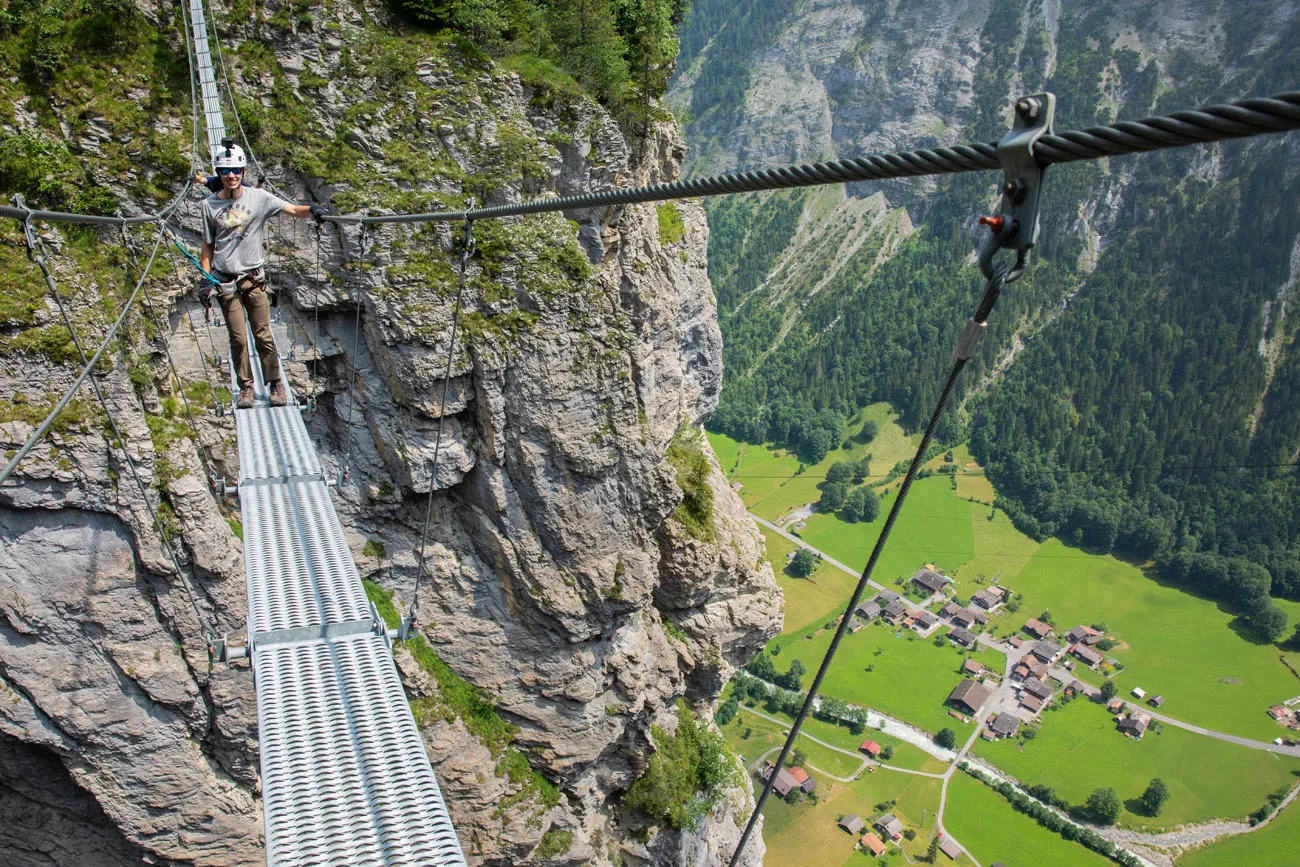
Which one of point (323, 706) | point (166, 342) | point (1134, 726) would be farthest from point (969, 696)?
point (323, 706)

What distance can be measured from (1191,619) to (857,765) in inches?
1942

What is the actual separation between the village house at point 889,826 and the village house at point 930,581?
3535 cm

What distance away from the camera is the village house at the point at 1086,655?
77562mm

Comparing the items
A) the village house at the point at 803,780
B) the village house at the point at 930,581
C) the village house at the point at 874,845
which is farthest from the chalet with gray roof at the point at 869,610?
the village house at the point at 874,845

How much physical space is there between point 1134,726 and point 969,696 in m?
14.0

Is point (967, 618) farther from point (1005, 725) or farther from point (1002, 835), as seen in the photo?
point (1002, 835)

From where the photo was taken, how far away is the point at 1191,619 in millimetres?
86062

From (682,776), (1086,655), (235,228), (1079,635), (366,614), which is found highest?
(235,228)

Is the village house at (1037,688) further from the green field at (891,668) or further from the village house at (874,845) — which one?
the village house at (874,845)

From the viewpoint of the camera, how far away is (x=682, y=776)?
74.6ft

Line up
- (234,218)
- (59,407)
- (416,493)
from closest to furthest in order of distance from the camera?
(59,407)
(234,218)
(416,493)

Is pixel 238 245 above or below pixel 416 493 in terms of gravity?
above

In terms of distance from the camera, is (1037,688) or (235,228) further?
(1037,688)

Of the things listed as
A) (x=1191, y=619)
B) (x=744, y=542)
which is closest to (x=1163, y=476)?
(x=1191, y=619)
